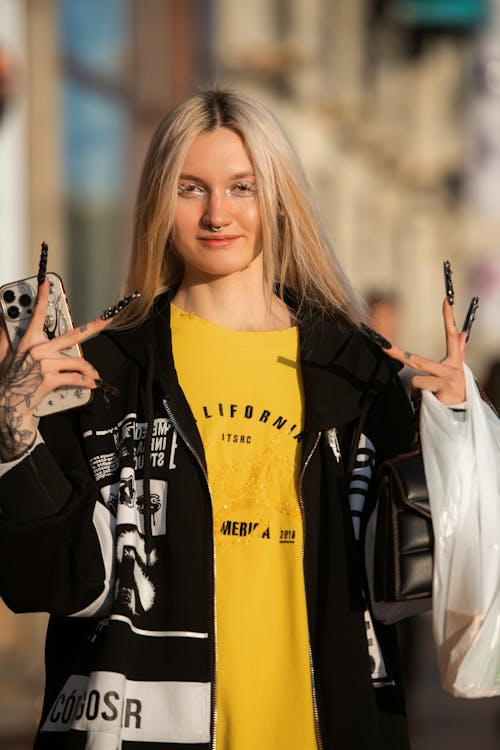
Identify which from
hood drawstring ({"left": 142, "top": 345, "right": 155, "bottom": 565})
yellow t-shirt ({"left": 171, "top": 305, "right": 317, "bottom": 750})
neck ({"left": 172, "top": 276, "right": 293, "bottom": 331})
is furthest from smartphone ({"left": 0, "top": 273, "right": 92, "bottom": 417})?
neck ({"left": 172, "top": 276, "right": 293, "bottom": 331})

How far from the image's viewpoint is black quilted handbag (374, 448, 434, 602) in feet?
8.73

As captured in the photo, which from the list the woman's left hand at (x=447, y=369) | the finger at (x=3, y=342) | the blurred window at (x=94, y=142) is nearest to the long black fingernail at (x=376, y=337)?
the woman's left hand at (x=447, y=369)

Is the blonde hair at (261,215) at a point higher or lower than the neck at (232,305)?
higher

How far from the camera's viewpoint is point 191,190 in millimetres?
2936

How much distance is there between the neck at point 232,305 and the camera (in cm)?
306

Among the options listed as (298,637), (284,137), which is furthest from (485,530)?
(284,137)

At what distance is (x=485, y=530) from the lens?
271cm

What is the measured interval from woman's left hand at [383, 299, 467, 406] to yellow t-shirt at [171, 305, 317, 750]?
277mm

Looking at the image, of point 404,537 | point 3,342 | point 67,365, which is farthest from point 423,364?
point 3,342

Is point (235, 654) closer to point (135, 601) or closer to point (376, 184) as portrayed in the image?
point (135, 601)

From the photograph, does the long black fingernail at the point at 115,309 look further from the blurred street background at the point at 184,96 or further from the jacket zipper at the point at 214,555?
the blurred street background at the point at 184,96

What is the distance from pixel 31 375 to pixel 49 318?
157 millimetres

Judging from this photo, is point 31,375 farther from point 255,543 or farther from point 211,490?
point 255,543

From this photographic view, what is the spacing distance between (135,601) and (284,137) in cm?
102
